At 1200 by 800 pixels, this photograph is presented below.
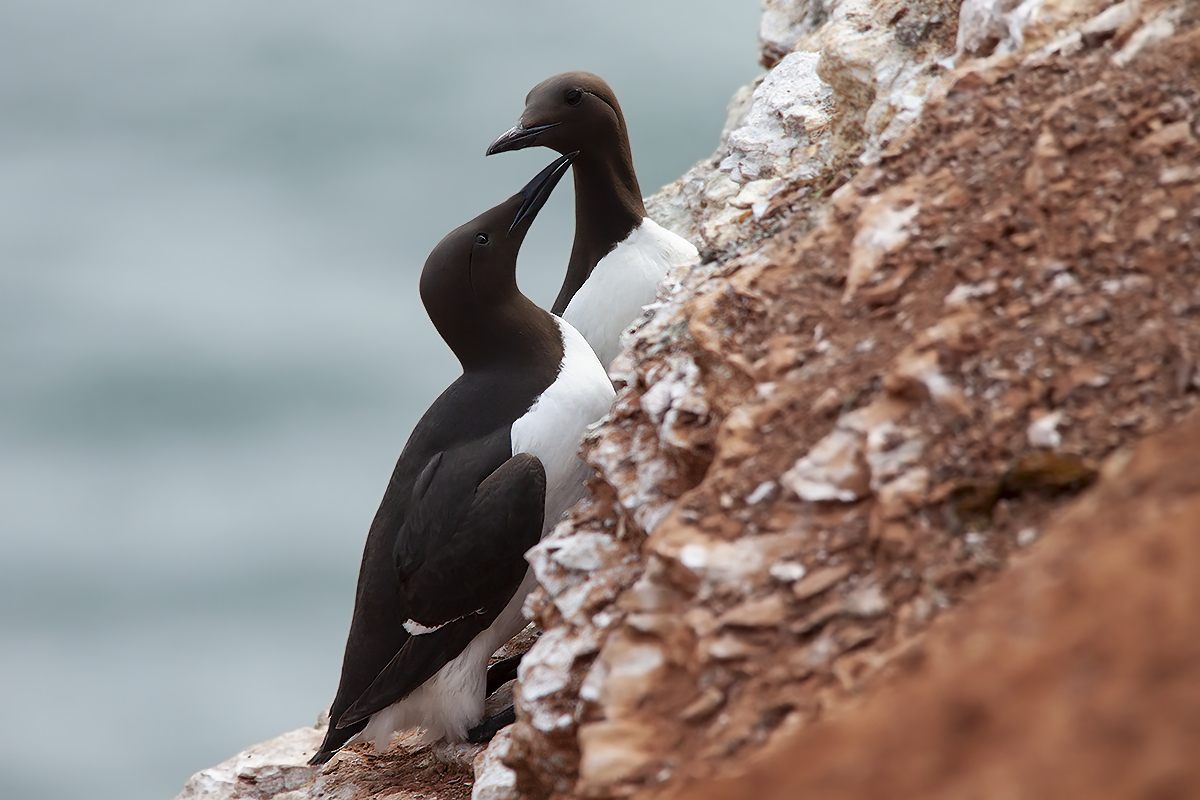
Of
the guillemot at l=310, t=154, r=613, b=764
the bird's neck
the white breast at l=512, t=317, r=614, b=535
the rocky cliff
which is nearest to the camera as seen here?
the rocky cliff

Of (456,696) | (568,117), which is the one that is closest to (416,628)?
(456,696)

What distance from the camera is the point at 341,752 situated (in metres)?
4.87

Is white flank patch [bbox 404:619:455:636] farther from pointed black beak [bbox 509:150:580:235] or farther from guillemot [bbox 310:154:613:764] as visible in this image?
pointed black beak [bbox 509:150:580:235]

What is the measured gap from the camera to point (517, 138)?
16.4ft

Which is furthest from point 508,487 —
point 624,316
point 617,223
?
point 617,223

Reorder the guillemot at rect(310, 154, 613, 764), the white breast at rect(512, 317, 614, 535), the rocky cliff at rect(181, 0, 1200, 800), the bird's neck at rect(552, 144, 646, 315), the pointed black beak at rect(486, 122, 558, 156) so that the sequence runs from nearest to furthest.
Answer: the rocky cliff at rect(181, 0, 1200, 800)
the guillemot at rect(310, 154, 613, 764)
the white breast at rect(512, 317, 614, 535)
the pointed black beak at rect(486, 122, 558, 156)
the bird's neck at rect(552, 144, 646, 315)

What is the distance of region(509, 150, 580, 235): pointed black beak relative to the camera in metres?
4.63

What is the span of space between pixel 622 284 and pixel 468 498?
4.77 ft

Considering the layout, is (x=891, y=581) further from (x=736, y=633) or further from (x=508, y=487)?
(x=508, y=487)

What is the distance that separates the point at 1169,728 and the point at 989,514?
715 millimetres

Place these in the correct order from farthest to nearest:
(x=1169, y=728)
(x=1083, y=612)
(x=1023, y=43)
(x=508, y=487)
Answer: (x=508, y=487)
(x=1023, y=43)
(x=1083, y=612)
(x=1169, y=728)

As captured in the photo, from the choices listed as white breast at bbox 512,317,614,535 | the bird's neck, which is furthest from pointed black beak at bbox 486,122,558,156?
white breast at bbox 512,317,614,535

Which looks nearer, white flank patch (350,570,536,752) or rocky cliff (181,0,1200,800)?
rocky cliff (181,0,1200,800)

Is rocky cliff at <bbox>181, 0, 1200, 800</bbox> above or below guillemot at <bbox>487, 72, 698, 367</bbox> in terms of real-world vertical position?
below
